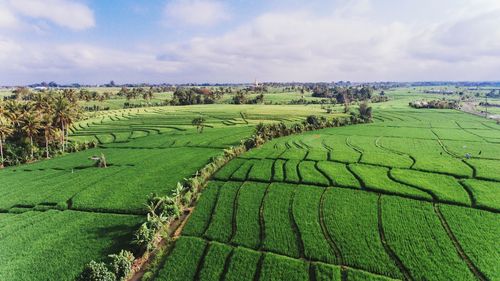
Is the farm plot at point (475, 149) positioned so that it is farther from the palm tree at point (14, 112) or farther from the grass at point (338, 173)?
the palm tree at point (14, 112)

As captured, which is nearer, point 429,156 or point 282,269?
point 282,269

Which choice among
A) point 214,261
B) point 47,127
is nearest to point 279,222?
point 214,261

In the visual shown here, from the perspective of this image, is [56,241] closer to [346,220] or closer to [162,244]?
[162,244]

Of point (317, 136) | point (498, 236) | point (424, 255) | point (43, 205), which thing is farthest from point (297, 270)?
point (317, 136)

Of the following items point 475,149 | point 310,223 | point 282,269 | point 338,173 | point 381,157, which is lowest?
point 282,269

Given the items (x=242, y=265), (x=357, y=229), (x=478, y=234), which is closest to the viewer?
(x=242, y=265)

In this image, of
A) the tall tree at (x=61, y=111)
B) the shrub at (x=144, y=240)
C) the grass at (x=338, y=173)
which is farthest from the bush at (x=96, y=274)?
the tall tree at (x=61, y=111)

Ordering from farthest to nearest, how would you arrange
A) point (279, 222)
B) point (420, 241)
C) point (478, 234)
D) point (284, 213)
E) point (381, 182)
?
1. point (381, 182)
2. point (284, 213)
3. point (279, 222)
4. point (478, 234)
5. point (420, 241)
